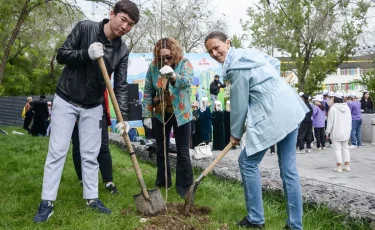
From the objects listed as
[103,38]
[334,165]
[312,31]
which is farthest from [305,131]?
[312,31]

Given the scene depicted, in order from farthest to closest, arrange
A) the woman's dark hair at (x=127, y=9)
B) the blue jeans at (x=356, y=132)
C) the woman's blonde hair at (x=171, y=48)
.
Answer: the blue jeans at (x=356, y=132)
the woman's blonde hair at (x=171, y=48)
the woman's dark hair at (x=127, y=9)

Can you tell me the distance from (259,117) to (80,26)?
1.88 m

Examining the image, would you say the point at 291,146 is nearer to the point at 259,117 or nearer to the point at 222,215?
the point at 259,117

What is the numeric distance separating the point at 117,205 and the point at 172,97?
1362mm

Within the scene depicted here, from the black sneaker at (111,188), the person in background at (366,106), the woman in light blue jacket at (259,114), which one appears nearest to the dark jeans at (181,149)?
the black sneaker at (111,188)

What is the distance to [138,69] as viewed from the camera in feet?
54.0

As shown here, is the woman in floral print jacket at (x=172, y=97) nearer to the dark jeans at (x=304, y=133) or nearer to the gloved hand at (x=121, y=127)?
the gloved hand at (x=121, y=127)

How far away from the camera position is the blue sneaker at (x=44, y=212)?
359cm

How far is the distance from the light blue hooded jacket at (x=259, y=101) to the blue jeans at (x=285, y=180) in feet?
0.49

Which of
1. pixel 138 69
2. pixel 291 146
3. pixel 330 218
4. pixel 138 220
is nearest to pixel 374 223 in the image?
pixel 330 218

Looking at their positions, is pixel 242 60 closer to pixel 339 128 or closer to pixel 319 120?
pixel 339 128

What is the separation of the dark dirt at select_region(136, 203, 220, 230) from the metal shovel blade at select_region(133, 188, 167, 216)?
10cm

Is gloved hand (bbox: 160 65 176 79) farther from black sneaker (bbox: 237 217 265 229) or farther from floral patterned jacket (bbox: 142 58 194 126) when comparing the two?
black sneaker (bbox: 237 217 265 229)

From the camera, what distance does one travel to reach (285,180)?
3.58 meters
